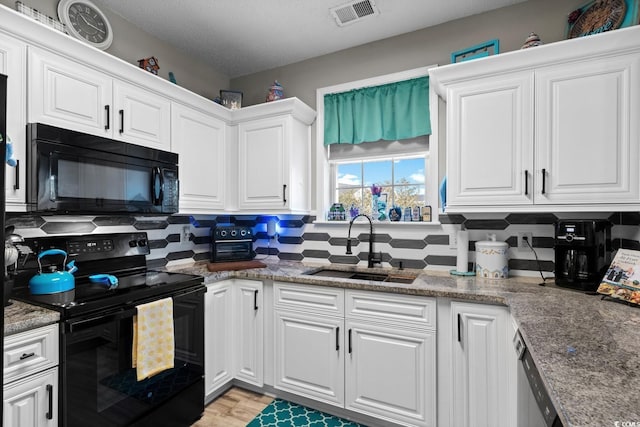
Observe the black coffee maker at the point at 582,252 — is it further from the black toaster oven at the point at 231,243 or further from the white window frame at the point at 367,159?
the black toaster oven at the point at 231,243

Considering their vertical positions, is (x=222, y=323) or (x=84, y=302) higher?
(x=84, y=302)

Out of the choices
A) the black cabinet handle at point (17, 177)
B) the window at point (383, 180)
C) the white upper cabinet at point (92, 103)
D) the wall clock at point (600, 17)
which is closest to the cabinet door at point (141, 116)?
the white upper cabinet at point (92, 103)

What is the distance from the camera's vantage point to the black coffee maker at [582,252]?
5.57ft

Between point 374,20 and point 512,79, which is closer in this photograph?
point 512,79

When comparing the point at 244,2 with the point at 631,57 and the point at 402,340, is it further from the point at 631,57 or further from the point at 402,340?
the point at 402,340

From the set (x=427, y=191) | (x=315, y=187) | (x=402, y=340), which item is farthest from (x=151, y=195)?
(x=427, y=191)

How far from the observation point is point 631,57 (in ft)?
5.35

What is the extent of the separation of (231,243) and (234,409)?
1.22 m

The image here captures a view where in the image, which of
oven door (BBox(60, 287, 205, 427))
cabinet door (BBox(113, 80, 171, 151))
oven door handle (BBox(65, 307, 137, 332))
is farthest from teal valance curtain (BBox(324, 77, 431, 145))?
oven door handle (BBox(65, 307, 137, 332))

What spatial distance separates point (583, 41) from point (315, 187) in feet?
6.44

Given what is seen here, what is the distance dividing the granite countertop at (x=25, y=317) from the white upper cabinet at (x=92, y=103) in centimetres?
88

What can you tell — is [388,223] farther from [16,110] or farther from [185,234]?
[16,110]

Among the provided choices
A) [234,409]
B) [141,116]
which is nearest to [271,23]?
[141,116]

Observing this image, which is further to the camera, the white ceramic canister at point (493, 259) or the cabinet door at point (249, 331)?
the cabinet door at point (249, 331)
